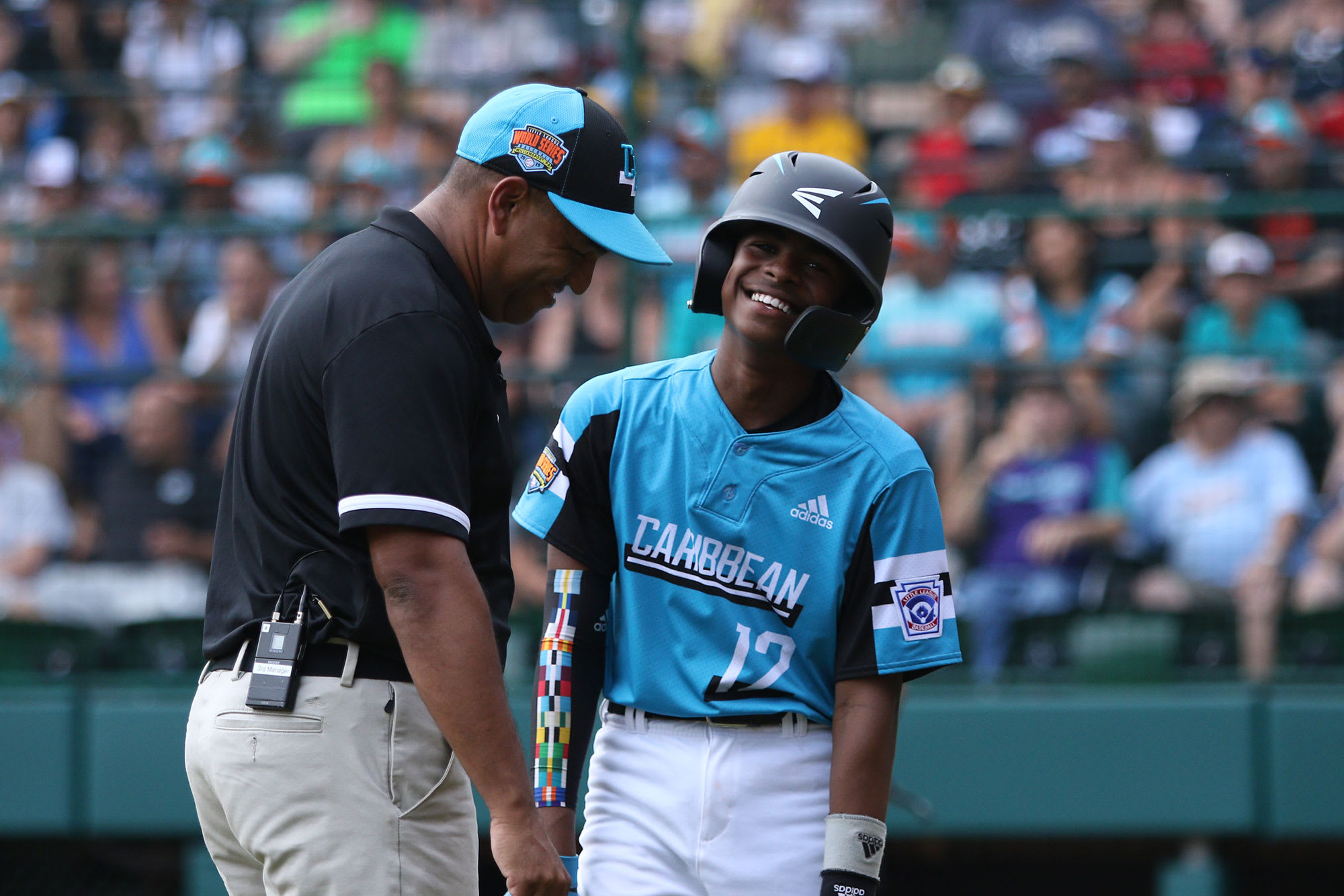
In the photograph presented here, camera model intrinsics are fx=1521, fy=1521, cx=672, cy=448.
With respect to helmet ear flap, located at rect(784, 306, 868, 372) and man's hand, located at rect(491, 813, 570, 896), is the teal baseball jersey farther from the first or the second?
man's hand, located at rect(491, 813, 570, 896)

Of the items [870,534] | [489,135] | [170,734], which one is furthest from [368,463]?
[170,734]

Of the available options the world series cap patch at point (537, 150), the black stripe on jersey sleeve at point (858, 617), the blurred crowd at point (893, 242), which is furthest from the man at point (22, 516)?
the black stripe on jersey sleeve at point (858, 617)

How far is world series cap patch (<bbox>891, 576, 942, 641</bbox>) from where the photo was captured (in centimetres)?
263

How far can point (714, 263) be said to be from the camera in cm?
284

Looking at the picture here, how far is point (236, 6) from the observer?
8.23 meters

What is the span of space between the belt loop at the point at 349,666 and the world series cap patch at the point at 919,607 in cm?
92

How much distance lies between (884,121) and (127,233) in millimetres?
3659

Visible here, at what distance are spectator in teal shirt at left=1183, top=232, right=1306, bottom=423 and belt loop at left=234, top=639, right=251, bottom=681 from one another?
4477 mm

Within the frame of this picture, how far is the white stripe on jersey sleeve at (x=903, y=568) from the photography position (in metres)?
2.64

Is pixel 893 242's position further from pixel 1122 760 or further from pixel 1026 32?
pixel 1026 32

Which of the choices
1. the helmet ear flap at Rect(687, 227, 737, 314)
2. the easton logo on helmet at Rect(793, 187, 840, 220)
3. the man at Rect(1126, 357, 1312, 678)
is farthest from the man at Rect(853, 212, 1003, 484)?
the easton logo on helmet at Rect(793, 187, 840, 220)

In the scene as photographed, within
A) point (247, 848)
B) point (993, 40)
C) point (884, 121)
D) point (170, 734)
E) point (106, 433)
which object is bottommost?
point (170, 734)

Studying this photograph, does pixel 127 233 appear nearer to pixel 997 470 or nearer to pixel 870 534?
pixel 997 470

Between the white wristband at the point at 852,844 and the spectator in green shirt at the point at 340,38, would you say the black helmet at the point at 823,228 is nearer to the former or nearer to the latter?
the white wristband at the point at 852,844
